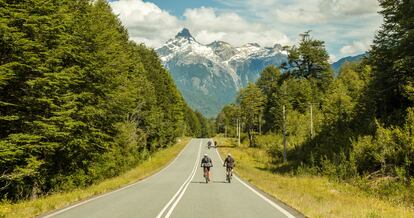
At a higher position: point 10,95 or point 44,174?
point 10,95

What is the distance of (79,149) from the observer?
27859mm

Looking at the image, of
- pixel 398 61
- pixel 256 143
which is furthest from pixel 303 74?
pixel 398 61

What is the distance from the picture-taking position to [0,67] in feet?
53.3

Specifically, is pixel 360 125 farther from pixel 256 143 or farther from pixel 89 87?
pixel 256 143

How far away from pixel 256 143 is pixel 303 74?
17.4 meters

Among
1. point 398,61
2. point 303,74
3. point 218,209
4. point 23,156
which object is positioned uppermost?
point 303,74

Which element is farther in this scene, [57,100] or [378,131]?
[378,131]

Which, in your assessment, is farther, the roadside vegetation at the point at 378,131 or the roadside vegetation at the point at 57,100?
the roadside vegetation at the point at 378,131

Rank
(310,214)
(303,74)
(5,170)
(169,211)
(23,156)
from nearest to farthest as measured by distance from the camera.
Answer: (310,214) < (169,211) < (5,170) < (23,156) < (303,74)

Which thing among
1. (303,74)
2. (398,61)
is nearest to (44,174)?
(398,61)

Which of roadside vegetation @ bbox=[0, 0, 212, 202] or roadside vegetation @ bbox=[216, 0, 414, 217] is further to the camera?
roadside vegetation @ bbox=[216, 0, 414, 217]

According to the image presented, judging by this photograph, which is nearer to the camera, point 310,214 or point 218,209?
point 310,214

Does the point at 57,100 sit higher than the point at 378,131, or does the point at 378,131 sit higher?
the point at 57,100

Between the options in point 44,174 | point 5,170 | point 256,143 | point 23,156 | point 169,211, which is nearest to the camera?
point 169,211
